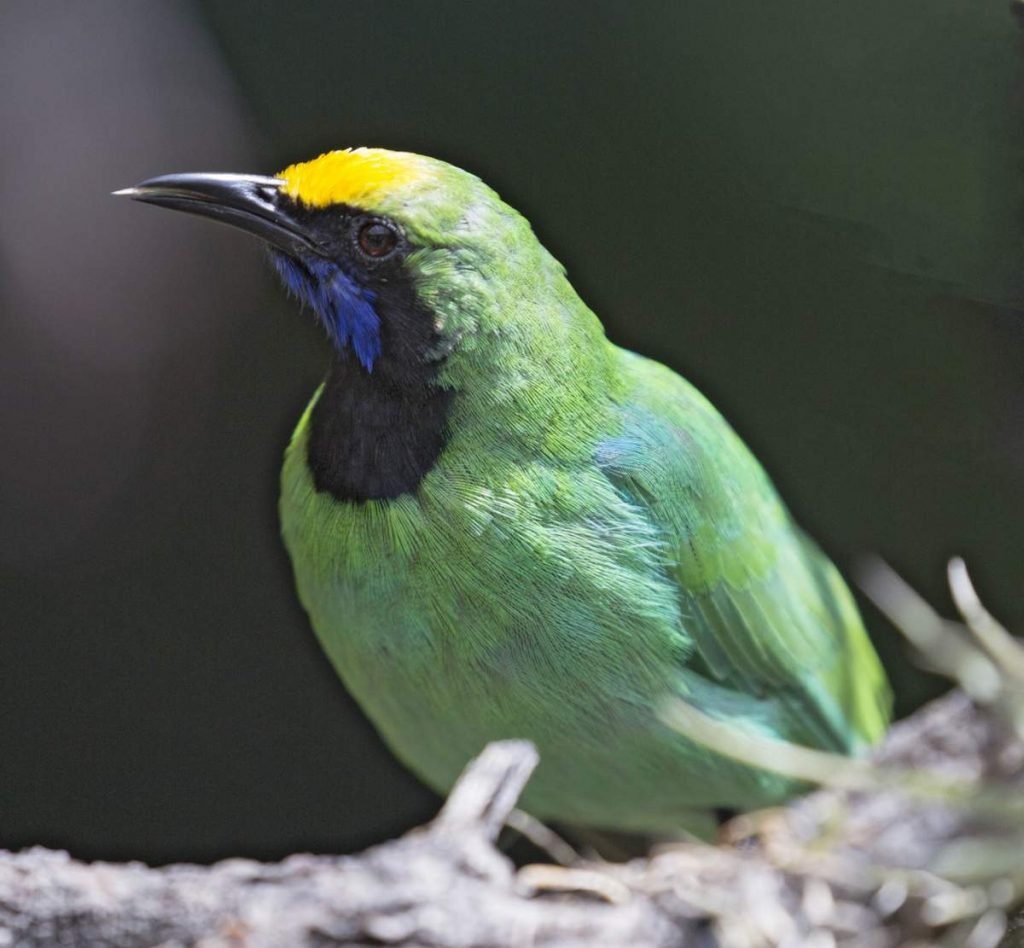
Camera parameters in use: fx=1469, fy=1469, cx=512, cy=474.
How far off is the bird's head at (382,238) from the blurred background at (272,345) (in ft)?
3.30

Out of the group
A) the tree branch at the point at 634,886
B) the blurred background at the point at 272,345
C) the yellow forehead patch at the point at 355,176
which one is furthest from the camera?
the blurred background at the point at 272,345

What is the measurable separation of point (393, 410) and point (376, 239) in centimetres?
35

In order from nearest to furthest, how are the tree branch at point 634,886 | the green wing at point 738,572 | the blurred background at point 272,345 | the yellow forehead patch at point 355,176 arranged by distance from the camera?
the tree branch at point 634,886
the yellow forehead patch at point 355,176
the green wing at point 738,572
the blurred background at point 272,345

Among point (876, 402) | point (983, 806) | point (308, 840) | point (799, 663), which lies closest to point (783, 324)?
point (876, 402)

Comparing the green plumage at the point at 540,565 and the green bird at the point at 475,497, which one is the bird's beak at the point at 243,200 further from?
the green plumage at the point at 540,565

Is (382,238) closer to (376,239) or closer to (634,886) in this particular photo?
Answer: (376,239)

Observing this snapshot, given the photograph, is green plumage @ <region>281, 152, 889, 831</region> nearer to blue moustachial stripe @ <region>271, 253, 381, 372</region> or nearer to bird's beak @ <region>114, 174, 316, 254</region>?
blue moustachial stripe @ <region>271, 253, 381, 372</region>

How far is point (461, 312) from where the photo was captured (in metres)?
3.01

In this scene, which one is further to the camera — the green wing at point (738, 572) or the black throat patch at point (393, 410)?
the green wing at point (738, 572)

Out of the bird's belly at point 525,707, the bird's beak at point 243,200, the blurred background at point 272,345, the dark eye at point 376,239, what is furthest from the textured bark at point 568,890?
the blurred background at point 272,345

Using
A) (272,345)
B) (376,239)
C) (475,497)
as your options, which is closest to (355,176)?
(376,239)

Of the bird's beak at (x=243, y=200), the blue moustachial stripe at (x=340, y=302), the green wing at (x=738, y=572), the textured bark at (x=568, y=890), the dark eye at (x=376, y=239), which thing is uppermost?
the bird's beak at (x=243, y=200)

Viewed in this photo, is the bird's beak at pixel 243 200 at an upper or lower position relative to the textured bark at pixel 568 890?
upper

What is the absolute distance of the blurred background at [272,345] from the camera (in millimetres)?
4281
